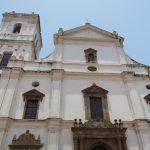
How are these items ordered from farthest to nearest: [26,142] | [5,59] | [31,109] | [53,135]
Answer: [5,59] < [31,109] < [53,135] < [26,142]

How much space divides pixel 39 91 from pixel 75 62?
4.61 m

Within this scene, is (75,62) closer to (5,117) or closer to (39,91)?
(39,91)

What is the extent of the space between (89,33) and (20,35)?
26.7 feet

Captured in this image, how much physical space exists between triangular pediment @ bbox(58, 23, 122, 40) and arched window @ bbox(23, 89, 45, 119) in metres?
7.76

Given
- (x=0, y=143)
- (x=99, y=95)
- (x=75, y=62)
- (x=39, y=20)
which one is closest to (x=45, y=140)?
(x=0, y=143)

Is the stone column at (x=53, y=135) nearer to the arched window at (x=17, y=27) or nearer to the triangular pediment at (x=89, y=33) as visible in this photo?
the triangular pediment at (x=89, y=33)

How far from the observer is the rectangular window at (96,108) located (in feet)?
61.4

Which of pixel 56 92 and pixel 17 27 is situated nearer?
pixel 56 92

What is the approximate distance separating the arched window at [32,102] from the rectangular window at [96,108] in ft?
12.4

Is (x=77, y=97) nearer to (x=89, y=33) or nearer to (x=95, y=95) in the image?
(x=95, y=95)

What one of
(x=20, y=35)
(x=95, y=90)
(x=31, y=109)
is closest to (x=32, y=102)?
(x=31, y=109)

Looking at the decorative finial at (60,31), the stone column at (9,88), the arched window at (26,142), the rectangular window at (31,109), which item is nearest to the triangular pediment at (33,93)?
the rectangular window at (31,109)

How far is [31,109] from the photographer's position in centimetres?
1877

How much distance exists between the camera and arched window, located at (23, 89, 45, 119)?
18491mm
